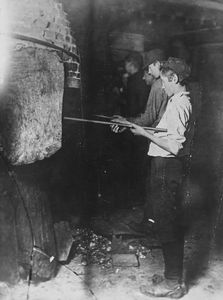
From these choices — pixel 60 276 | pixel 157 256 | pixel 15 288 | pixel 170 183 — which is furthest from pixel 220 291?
pixel 15 288

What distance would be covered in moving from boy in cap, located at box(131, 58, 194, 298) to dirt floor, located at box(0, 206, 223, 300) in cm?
36

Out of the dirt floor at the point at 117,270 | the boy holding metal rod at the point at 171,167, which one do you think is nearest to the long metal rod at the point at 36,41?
the boy holding metal rod at the point at 171,167

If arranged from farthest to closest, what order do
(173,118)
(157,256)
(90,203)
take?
1. (90,203)
2. (157,256)
3. (173,118)

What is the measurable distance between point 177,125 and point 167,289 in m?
1.80

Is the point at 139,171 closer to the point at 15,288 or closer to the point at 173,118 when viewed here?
the point at 173,118

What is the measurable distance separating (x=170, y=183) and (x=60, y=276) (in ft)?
5.68

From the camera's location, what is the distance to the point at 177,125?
11.7 feet

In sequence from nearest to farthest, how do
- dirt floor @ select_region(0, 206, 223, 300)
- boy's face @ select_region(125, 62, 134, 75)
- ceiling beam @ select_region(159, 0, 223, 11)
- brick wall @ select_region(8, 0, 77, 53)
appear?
brick wall @ select_region(8, 0, 77, 53) < dirt floor @ select_region(0, 206, 223, 300) < ceiling beam @ select_region(159, 0, 223, 11) < boy's face @ select_region(125, 62, 134, 75)

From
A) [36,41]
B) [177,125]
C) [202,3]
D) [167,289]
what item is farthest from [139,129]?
[202,3]

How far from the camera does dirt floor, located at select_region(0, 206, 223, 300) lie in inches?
150

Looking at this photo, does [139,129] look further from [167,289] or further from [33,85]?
[167,289]

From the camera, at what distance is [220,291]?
4035 mm

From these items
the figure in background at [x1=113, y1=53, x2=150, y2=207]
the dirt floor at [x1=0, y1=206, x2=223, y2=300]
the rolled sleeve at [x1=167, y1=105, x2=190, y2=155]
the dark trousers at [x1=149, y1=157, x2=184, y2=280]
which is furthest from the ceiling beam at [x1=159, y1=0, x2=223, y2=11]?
the dirt floor at [x1=0, y1=206, x2=223, y2=300]

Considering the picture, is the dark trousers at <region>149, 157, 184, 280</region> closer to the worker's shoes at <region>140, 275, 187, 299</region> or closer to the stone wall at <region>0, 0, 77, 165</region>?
the worker's shoes at <region>140, 275, 187, 299</region>
